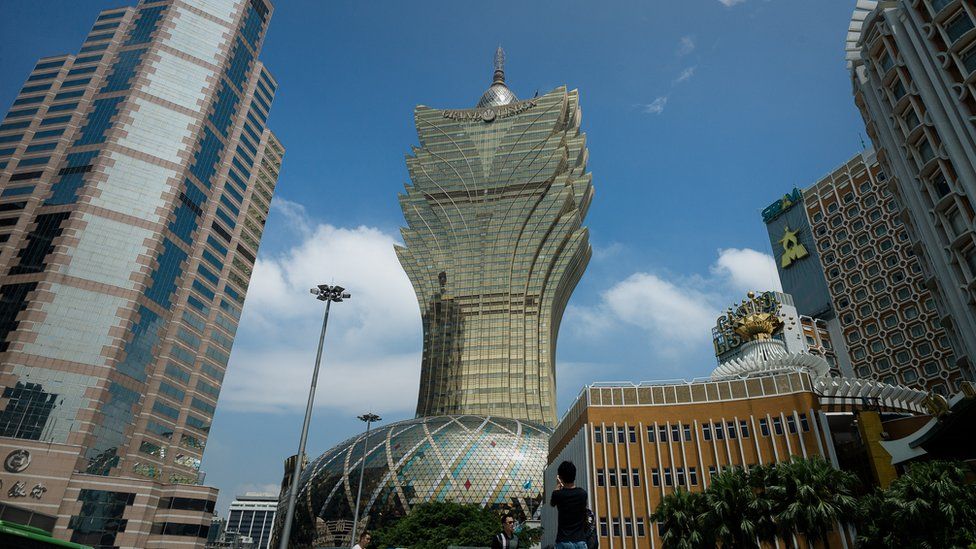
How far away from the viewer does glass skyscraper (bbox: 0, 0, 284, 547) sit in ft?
232

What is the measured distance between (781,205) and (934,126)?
10035 cm

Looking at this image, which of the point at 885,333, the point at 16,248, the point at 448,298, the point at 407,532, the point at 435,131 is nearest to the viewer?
the point at 407,532

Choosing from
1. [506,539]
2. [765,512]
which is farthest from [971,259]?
[506,539]

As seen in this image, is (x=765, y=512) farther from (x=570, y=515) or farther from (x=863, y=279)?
(x=863, y=279)

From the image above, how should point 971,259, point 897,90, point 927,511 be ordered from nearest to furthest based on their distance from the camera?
point 927,511, point 971,259, point 897,90

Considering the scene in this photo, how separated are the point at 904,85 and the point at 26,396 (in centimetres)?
8927

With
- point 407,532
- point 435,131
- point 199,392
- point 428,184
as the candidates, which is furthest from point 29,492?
point 435,131

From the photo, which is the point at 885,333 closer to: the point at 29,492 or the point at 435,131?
the point at 435,131

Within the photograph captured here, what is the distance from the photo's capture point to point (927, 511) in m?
27.7

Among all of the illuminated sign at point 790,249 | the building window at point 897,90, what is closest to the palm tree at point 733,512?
the building window at point 897,90

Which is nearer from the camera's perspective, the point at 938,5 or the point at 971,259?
the point at 971,259

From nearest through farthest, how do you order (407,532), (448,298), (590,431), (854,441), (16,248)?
(854,441), (590,431), (407,532), (16,248), (448,298)

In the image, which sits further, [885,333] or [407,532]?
[885,333]

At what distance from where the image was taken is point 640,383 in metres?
52.3
